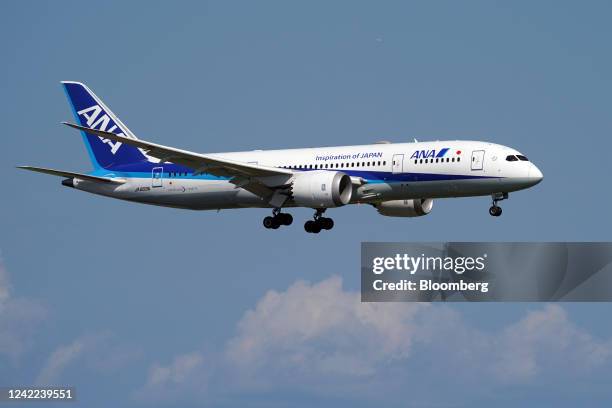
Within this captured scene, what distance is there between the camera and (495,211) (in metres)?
60.3

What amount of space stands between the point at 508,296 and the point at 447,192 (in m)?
6.19

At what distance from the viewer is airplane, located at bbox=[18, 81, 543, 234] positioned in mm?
59688

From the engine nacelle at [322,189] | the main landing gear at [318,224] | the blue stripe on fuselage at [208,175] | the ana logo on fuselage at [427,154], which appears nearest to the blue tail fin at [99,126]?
the blue stripe on fuselage at [208,175]

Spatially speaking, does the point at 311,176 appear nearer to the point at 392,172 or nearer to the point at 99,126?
the point at 392,172

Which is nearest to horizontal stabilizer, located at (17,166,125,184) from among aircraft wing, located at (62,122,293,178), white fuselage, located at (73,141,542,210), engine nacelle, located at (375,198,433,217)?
white fuselage, located at (73,141,542,210)

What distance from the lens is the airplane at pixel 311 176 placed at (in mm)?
59688

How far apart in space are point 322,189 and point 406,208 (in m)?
9.71

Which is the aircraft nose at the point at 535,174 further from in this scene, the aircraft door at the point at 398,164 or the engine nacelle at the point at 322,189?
the engine nacelle at the point at 322,189

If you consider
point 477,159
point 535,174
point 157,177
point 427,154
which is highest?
point 157,177

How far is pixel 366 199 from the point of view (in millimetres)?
61688

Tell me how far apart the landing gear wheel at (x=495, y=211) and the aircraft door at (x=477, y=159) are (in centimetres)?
218

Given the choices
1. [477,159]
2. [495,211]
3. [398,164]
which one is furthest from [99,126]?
[495,211]

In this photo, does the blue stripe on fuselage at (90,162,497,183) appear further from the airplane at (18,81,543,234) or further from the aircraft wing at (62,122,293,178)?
the aircraft wing at (62,122,293,178)

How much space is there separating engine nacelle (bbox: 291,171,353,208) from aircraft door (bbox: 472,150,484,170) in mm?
5996
